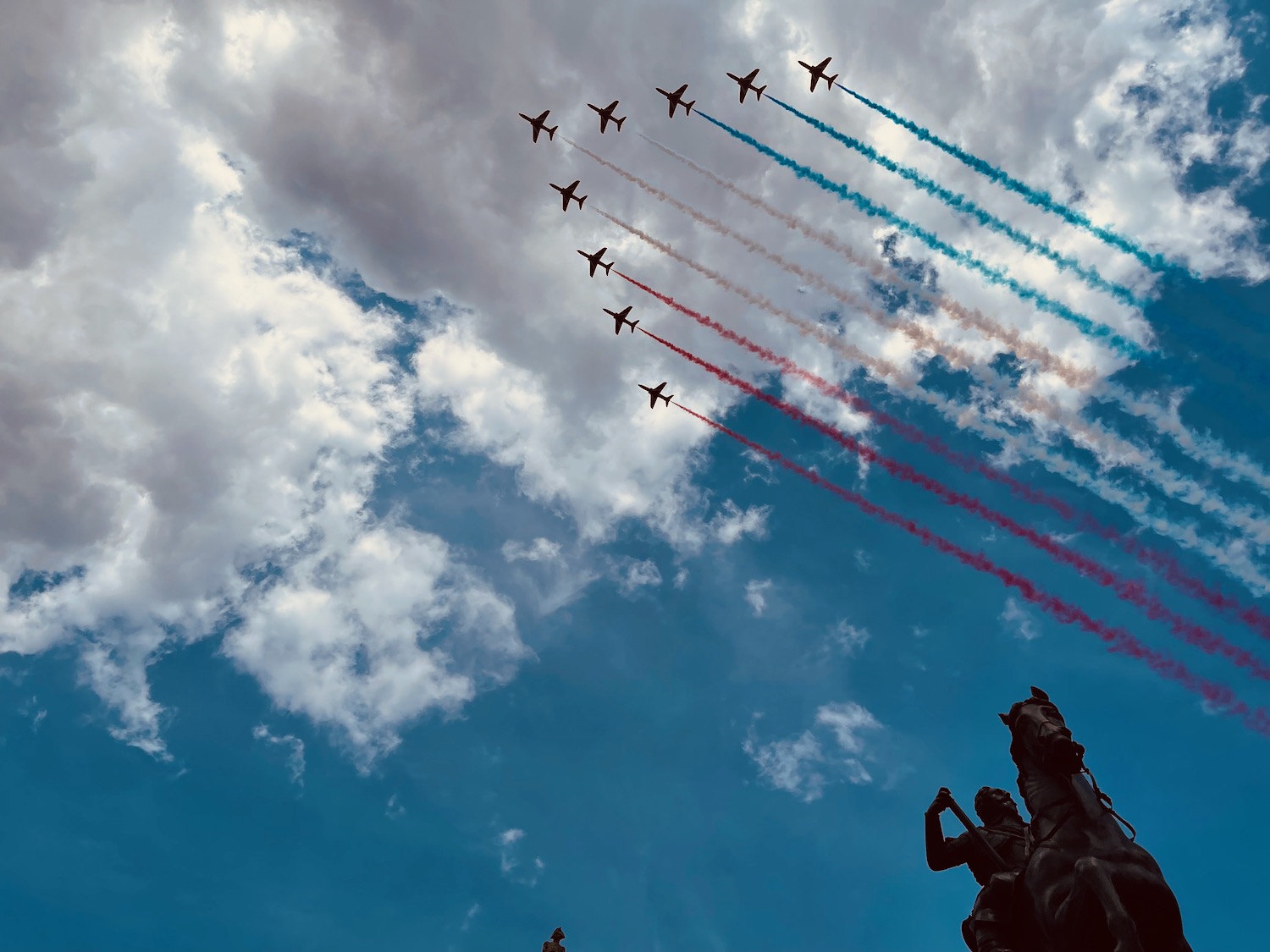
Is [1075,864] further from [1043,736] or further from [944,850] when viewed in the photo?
Result: [944,850]

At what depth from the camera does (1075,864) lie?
16.9 m

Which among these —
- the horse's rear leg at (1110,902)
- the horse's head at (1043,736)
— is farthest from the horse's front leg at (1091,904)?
the horse's head at (1043,736)

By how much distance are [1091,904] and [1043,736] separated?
329 cm

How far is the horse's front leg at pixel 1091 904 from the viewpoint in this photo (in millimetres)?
15688

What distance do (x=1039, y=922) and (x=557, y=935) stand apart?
23317 millimetres

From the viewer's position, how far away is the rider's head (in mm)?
23141

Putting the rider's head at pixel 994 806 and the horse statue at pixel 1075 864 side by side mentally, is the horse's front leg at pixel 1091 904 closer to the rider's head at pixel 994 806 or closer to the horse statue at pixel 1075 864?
the horse statue at pixel 1075 864

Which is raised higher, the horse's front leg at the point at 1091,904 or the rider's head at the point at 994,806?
the rider's head at the point at 994,806

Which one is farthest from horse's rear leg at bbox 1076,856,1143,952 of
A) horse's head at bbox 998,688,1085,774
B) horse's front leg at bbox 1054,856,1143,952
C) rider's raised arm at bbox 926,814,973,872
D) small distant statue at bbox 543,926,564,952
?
small distant statue at bbox 543,926,564,952

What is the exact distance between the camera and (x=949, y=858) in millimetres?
22000

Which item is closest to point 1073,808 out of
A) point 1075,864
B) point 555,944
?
point 1075,864

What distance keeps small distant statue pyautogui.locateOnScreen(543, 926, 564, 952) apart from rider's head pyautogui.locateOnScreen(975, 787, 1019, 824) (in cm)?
1911

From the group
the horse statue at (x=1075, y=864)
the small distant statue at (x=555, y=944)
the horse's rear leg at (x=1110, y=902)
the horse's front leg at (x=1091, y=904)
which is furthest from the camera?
the small distant statue at (x=555, y=944)

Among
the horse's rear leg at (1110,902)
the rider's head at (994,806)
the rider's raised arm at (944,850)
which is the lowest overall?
the horse's rear leg at (1110,902)
